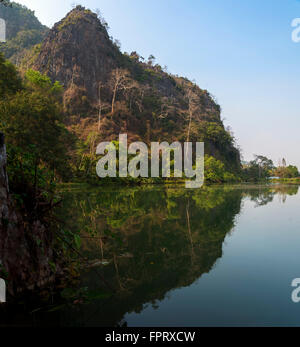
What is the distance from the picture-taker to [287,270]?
3693mm

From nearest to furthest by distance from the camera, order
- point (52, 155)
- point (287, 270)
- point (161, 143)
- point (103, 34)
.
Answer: point (287, 270), point (52, 155), point (161, 143), point (103, 34)

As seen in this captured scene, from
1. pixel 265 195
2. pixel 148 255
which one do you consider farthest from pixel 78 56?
pixel 148 255

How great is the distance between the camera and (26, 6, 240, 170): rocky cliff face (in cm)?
4550

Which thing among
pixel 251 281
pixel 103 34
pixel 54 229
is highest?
pixel 103 34

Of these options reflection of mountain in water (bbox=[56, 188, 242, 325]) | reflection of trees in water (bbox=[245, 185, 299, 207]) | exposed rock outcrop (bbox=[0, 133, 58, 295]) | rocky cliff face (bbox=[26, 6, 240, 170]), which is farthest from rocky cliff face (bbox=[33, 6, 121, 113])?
exposed rock outcrop (bbox=[0, 133, 58, 295])

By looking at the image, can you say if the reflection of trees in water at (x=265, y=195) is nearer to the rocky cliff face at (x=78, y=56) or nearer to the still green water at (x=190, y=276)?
the still green water at (x=190, y=276)

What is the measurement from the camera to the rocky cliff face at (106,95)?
45500mm

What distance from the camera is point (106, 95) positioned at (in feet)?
167

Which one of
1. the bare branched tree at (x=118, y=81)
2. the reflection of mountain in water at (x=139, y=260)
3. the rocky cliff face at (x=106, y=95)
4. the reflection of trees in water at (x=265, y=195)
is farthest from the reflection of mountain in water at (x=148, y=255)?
the bare branched tree at (x=118, y=81)

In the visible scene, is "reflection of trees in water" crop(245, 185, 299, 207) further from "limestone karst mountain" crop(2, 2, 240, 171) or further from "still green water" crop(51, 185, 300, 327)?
"limestone karst mountain" crop(2, 2, 240, 171)

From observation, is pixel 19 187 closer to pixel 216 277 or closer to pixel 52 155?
pixel 216 277

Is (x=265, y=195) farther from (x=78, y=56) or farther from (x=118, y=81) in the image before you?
(x=78, y=56)

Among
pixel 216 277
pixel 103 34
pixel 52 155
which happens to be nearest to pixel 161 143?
pixel 103 34
